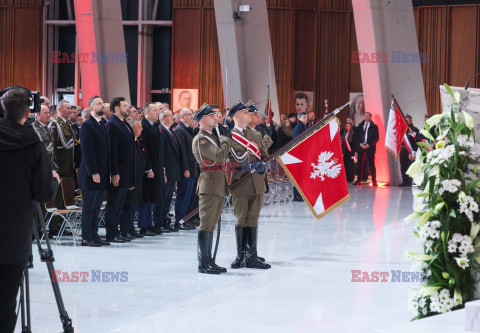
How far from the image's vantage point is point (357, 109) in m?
21.8

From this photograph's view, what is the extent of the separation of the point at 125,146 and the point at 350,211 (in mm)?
5032

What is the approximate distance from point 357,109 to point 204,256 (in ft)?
49.7

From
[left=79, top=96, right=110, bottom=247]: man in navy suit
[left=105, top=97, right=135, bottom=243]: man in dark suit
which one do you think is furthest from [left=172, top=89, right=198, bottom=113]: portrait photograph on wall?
[left=79, top=96, right=110, bottom=247]: man in navy suit

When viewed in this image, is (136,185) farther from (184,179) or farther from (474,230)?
(474,230)

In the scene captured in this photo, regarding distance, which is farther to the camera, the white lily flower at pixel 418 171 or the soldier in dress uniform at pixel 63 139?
the soldier in dress uniform at pixel 63 139

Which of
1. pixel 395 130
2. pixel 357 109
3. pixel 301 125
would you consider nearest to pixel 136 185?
pixel 301 125

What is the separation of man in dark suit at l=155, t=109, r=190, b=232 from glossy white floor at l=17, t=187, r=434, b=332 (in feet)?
1.36

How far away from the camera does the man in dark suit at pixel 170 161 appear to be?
10.2 m

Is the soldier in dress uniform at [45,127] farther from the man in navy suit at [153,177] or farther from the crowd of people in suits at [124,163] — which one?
the man in navy suit at [153,177]

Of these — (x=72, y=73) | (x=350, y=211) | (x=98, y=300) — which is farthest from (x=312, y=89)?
(x=98, y=300)

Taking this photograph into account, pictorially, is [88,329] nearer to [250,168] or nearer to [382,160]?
[250,168]

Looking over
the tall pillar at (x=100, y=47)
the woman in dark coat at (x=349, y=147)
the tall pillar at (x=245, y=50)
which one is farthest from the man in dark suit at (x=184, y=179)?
the woman in dark coat at (x=349, y=147)

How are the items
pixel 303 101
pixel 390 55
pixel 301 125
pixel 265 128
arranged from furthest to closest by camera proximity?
1. pixel 303 101
2. pixel 390 55
3. pixel 265 128
4. pixel 301 125

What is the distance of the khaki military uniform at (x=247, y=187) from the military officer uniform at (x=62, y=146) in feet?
9.49
